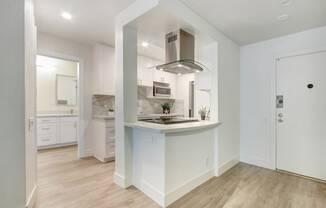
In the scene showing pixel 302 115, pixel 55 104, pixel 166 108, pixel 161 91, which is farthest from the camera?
pixel 55 104

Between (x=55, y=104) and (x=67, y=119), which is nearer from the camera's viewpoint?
(x=67, y=119)

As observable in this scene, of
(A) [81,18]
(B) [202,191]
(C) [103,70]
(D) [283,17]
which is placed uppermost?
(A) [81,18]

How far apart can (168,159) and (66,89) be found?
4831 millimetres

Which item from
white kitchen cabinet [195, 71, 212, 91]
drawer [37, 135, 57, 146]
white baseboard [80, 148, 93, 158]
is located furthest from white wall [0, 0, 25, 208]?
drawer [37, 135, 57, 146]

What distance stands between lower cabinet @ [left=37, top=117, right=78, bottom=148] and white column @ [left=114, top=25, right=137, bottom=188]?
3194mm

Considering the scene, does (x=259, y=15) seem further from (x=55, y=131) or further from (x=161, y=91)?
(x=55, y=131)

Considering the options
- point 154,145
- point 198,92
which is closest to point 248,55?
point 198,92

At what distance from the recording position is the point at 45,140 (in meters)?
4.41

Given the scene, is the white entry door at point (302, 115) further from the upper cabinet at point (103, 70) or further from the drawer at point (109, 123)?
the upper cabinet at point (103, 70)

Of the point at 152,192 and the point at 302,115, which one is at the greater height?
the point at 302,115

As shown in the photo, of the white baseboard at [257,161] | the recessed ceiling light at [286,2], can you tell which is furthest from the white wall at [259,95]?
the recessed ceiling light at [286,2]

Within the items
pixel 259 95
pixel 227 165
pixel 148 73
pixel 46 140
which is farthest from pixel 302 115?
pixel 46 140

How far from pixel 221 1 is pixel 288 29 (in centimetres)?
159

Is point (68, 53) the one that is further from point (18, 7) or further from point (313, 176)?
point (313, 176)
